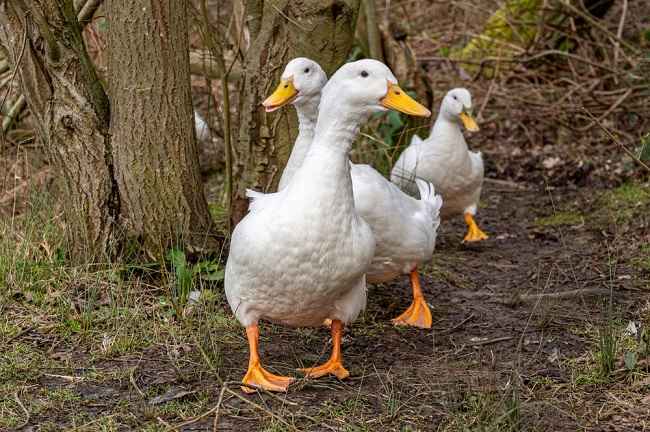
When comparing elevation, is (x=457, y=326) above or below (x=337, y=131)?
below

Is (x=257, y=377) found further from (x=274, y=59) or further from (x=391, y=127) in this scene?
(x=391, y=127)

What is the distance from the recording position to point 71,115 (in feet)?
16.5

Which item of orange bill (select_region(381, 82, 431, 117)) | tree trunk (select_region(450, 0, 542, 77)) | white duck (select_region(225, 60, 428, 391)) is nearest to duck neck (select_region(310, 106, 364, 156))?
white duck (select_region(225, 60, 428, 391))

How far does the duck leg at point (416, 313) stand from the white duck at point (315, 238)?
1.06 meters

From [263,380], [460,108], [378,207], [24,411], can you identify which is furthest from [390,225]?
[460,108]

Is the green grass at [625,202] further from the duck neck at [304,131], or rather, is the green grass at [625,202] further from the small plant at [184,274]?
the small plant at [184,274]

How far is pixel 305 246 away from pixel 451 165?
3.62 metres

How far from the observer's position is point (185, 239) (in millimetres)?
5199

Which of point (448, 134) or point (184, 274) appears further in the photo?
point (448, 134)

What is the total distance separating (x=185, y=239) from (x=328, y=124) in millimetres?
1586

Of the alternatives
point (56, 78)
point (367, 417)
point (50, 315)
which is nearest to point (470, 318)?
point (367, 417)

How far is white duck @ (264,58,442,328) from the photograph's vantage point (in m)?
4.84

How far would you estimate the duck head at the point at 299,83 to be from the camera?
4.85 metres

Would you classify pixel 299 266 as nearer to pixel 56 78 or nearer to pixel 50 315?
pixel 50 315
